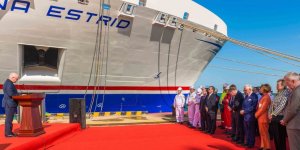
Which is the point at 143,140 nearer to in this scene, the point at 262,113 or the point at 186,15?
the point at 262,113

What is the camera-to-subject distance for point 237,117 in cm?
658

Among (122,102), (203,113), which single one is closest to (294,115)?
(203,113)

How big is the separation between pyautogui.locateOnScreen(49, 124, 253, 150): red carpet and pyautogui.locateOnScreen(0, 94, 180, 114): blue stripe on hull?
277 cm

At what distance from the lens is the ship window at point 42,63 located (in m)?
Answer: 9.80

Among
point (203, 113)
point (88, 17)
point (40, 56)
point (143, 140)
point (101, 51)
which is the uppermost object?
point (88, 17)

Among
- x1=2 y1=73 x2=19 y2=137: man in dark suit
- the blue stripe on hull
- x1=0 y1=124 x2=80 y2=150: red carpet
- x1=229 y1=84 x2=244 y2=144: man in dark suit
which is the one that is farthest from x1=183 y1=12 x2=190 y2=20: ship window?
x1=2 y1=73 x2=19 y2=137: man in dark suit

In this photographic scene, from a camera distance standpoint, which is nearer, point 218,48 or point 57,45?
point 57,45

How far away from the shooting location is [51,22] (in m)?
9.37

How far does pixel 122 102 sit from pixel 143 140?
17.0 feet

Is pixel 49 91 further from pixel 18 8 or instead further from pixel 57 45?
pixel 18 8

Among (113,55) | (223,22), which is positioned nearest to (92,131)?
(113,55)

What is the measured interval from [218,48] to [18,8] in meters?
10.2

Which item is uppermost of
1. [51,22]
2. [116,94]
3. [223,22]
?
[223,22]

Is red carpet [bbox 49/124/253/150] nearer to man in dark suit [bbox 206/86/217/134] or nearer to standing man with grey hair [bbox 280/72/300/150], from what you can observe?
man in dark suit [bbox 206/86/217/134]
